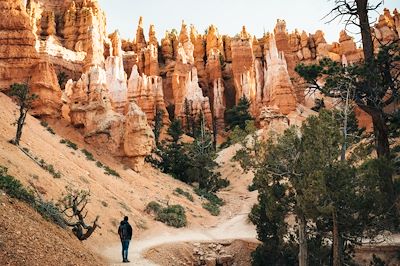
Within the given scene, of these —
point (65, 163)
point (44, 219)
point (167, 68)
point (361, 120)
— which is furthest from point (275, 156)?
point (167, 68)

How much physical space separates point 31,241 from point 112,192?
47.6ft

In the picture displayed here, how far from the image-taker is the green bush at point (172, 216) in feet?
76.7

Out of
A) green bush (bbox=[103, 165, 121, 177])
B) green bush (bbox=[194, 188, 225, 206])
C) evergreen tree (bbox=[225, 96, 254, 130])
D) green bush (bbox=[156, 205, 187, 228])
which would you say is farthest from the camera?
evergreen tree (bbox=[225, 96, 254, 130])

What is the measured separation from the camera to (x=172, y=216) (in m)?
23.8

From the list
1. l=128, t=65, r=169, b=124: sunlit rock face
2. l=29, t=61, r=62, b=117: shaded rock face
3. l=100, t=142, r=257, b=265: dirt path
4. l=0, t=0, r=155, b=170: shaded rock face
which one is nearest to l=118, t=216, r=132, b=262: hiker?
l=100, t=142, r=257, b=265: dirt path

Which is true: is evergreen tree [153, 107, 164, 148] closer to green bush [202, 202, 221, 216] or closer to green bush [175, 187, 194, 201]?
green bush [175, 187, 194, 201]

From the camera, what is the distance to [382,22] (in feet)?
217

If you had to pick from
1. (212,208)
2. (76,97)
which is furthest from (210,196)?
A: (76,97)

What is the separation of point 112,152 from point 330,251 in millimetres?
19345

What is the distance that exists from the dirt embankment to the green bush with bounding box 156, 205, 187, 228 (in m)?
11.1

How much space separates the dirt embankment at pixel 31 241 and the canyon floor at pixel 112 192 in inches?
90.0

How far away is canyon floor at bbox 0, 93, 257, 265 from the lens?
690 inches

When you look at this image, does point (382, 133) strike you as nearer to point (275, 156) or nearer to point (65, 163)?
point (275, 156)

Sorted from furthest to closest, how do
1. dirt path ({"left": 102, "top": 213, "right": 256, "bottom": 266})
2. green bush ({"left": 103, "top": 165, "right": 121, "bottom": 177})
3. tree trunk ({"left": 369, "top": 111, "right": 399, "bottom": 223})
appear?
green bush ({"left": 103, "top": 165, "right": 121, "bottom": 177}) → dirt path ({"left": 102, "top": 213, "right": 256, "bottom": 266}) → tree trunk ({"left": 369, "top": 111, "right": 399, "bottom": 223})
